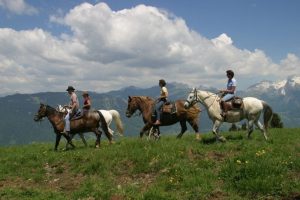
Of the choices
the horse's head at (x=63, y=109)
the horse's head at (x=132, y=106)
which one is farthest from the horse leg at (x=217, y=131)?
the horse's head at (x=63, y=109)

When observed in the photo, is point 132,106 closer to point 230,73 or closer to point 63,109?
point 63,109

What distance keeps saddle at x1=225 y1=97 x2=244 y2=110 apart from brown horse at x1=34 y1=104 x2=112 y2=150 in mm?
8069

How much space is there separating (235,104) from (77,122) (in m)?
9.86

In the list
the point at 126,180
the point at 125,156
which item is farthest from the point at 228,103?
the point at 126,180

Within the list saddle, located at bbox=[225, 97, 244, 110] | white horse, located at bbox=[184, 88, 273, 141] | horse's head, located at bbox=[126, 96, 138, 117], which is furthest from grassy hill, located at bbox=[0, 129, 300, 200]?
horse's head, located at bbox=[126, 96, 138, 117]

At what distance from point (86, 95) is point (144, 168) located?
942cm

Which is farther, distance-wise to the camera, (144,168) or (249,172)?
(144,168)

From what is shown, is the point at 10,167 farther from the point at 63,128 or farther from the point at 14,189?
the point at 63,128

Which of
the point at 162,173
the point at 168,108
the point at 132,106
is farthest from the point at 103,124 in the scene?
the point at 162,173

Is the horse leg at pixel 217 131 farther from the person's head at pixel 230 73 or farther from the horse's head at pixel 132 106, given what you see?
the horse's head at pixel 132 106

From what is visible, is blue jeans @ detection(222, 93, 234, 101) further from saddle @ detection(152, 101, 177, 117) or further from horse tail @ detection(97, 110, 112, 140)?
horse tail @ detection(97, 110, 112, 140)

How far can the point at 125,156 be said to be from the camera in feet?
60.9

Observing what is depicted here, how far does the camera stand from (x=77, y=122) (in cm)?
2500

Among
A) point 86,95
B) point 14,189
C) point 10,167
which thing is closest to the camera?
point 14,189
